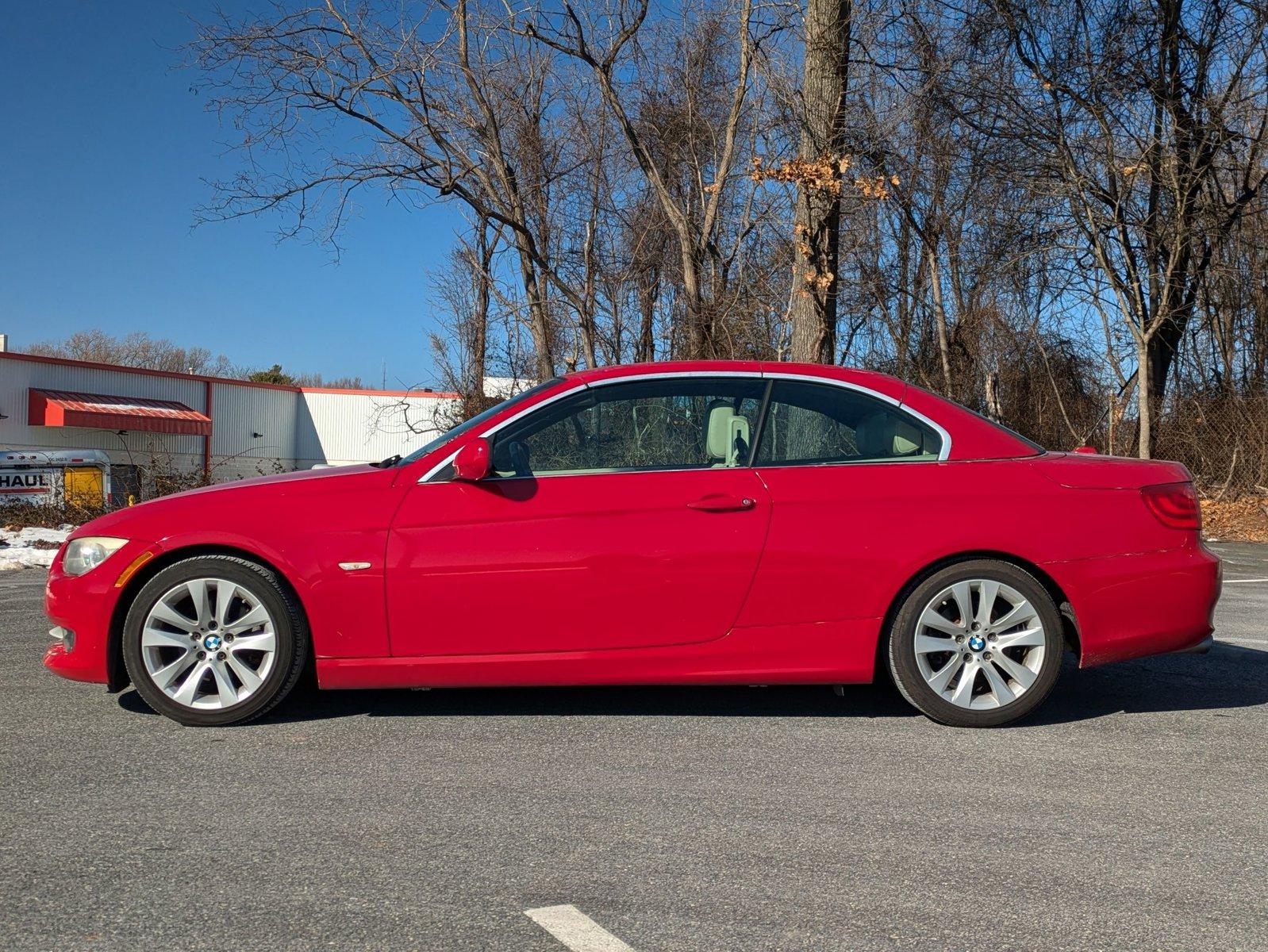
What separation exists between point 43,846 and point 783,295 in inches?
606

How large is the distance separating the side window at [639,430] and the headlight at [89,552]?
1.66 meters

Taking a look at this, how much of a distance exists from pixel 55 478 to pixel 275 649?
44.2 feet

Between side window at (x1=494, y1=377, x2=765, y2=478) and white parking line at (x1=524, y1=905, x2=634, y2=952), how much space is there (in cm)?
223

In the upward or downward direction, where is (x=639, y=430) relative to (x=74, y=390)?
downward

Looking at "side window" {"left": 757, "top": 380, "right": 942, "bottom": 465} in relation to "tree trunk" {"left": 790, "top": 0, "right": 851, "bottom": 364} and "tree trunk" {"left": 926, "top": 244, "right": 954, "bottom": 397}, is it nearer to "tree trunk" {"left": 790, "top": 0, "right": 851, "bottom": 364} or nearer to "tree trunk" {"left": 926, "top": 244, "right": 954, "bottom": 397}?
"tree trunk" {"left": 790, "top": 0, "right": 851, "bottom": 364}

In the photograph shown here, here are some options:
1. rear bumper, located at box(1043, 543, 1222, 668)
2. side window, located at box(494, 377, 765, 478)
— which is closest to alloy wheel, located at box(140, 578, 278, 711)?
side window, located at box(494, 377, 765, 478)

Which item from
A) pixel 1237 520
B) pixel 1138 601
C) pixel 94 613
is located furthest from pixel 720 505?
pixel 1237 520

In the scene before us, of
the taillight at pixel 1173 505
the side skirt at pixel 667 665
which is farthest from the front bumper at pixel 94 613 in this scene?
the taillight at pixel 1173 505

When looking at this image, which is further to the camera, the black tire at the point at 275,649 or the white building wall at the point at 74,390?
the white building wall at the point at 74,390

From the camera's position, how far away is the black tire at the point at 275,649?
4660 millimetres

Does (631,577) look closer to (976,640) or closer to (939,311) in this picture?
(976,640)

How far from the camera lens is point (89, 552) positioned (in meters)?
4.75

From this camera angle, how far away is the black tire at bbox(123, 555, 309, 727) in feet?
15.3

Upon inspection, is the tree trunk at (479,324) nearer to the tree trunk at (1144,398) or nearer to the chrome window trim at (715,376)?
the tree trunk at (1144,398)
